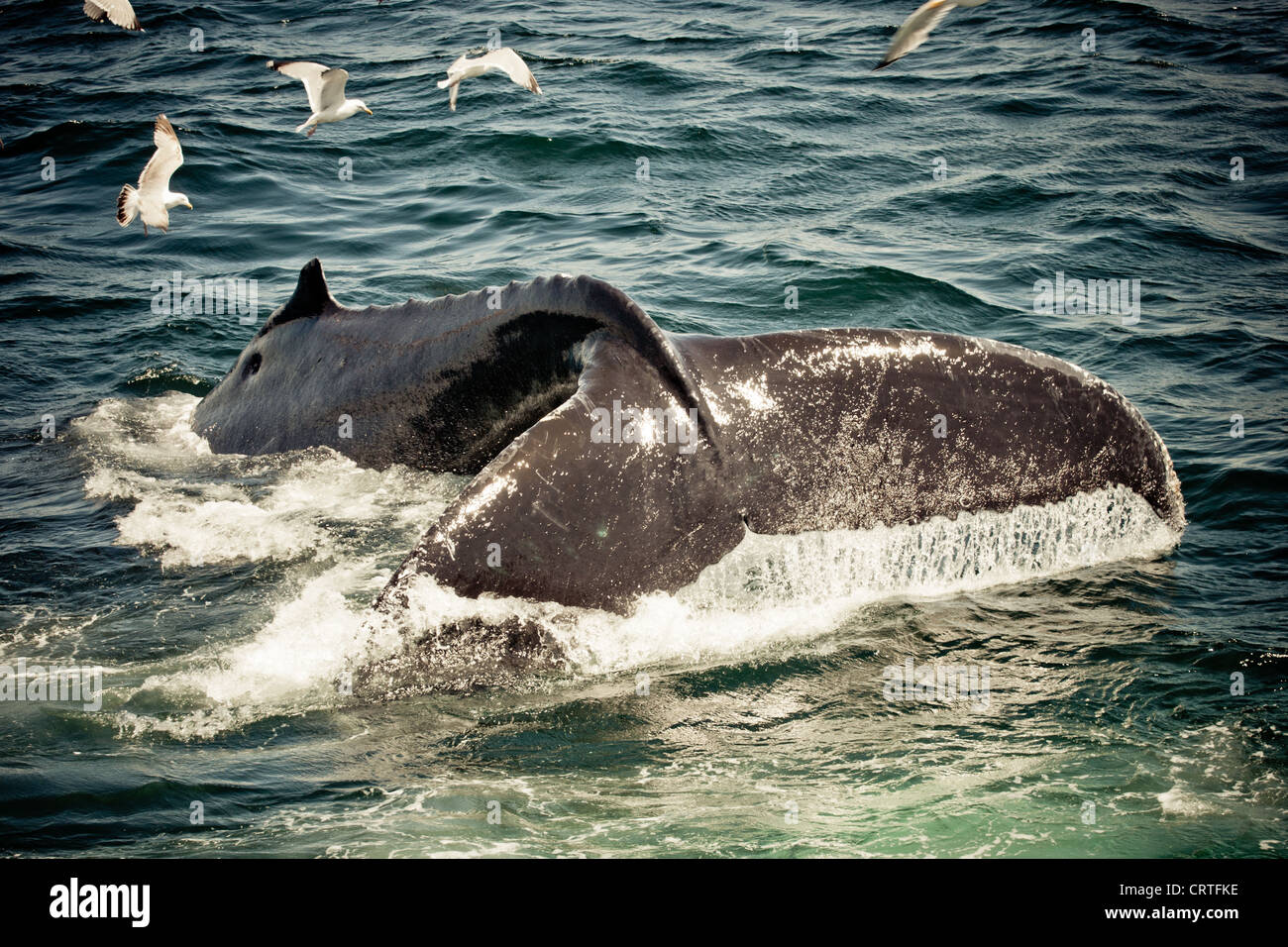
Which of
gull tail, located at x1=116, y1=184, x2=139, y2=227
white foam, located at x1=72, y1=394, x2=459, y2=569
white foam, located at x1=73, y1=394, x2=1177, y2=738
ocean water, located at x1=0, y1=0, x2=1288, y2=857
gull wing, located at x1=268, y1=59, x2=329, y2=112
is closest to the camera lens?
ocean water, located at x1=0, y1=0, x2=1288, y2=857

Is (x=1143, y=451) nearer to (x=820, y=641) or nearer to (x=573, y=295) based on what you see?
(x=820, y=641)

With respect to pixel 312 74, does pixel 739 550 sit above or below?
below

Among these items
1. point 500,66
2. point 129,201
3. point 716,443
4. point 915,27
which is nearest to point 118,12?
point 129,201

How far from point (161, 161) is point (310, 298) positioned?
539 cm

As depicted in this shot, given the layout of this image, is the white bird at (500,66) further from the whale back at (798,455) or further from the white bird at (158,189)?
the whale back at (798,455)

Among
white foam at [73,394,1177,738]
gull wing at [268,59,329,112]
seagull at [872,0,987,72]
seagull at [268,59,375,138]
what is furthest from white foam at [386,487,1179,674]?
gull wing at [268,59,329,112]

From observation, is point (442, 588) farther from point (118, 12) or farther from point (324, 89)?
point (118, 12)

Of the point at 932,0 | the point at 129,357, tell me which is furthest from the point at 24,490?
the point at 932,0

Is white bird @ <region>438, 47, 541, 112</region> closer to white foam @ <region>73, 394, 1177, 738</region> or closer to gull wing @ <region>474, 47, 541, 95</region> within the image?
gull wing @ <region>474, 47, 541, 95</region>

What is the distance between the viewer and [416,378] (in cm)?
630

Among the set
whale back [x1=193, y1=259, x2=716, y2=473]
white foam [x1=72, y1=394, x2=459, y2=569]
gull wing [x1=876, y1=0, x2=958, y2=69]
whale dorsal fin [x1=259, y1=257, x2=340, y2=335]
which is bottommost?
white foam [x1=72, y1=394, x2=459, y2=569]

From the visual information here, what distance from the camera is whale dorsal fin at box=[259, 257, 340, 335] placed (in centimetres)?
687

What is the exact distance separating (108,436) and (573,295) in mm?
5326

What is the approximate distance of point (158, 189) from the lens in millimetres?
11688
